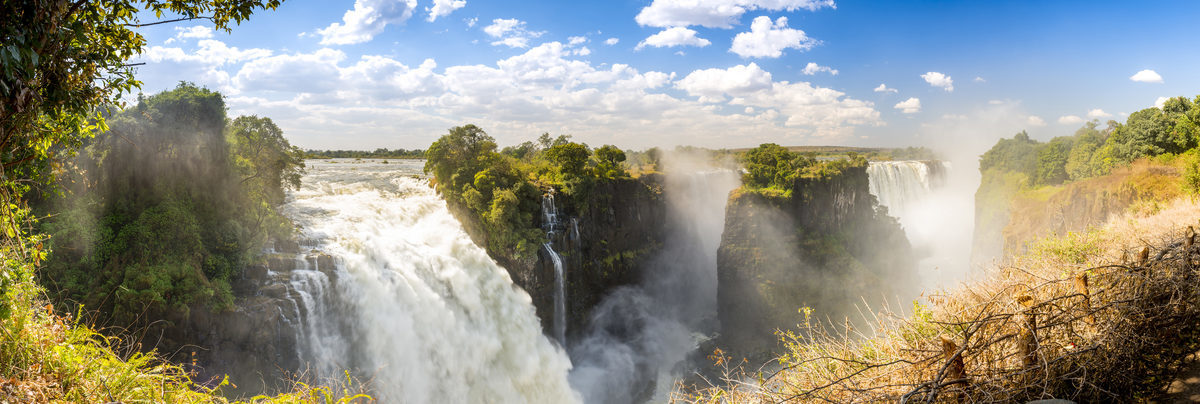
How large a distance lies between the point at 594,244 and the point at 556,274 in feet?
14.7

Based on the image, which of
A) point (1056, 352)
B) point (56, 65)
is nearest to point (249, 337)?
point (56, 65)

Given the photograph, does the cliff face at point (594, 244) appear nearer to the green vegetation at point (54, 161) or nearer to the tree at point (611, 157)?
the tree at point (611, 157)

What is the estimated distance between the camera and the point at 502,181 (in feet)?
71.5

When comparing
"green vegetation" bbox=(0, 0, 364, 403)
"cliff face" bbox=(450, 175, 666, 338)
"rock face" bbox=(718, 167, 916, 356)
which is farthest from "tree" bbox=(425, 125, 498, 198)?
"green vegetation" bbox=(0, 0, 364, 403)

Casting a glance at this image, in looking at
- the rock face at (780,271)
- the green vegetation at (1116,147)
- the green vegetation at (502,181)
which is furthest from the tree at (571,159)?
the green vegetation at (1116,147)

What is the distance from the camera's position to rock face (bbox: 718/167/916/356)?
27.0 m

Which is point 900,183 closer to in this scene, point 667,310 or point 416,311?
point 667,310

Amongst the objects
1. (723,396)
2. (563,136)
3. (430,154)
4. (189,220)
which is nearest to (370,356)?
(189,220)

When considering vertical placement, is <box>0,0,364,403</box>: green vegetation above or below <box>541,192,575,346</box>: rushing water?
above

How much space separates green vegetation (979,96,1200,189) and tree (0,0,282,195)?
21.6 meters

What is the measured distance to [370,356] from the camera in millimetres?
14359

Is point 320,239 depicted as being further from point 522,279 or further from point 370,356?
point 522,279

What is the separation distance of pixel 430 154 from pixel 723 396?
816 inches

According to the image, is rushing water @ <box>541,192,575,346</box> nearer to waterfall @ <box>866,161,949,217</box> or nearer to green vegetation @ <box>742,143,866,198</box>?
green vegetation @ <box>742,143,866,198</box>
